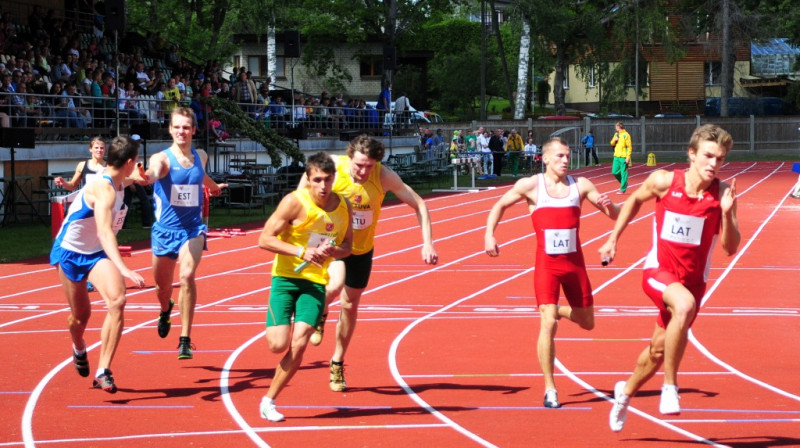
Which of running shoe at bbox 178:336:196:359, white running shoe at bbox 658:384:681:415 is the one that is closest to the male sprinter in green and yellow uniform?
white running shoe at bbox 658:384:681:415

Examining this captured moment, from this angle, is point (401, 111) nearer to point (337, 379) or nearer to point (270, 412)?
point (337, 379)

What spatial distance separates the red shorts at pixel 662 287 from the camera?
6785 mm

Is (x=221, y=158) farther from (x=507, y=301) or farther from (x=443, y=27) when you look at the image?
(x=443, y=27)

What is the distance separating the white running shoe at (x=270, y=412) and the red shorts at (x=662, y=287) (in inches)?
93.3

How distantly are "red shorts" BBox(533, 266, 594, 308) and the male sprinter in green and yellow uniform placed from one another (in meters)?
1.39

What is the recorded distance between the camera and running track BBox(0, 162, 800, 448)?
23.0 feet

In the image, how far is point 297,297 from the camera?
7383 millimetres

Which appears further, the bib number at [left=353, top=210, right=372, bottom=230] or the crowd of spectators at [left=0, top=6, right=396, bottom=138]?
the crowd of spectators at [left=0, top=6, right=396, bottom=138]

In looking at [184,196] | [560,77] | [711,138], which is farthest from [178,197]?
[560,77]

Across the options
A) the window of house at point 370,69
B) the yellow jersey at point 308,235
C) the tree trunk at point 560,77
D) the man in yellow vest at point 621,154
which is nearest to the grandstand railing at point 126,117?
the man in yellow vest at point 621,154

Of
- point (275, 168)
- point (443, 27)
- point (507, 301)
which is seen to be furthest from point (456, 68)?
point (507, 301)

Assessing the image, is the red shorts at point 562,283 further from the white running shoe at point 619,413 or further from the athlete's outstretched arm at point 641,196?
the white running shoe at point 619,413

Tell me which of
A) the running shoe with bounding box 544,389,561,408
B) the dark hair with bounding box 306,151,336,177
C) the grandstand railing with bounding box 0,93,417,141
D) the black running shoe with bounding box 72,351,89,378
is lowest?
the running shoe with bounding box 544,389,561,408

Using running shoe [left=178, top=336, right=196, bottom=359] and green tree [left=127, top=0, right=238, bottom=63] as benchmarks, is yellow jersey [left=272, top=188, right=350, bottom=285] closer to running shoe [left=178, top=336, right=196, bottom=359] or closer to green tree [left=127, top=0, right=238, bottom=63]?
running shoe [left=178, top=336, right=196, bottom=359]
